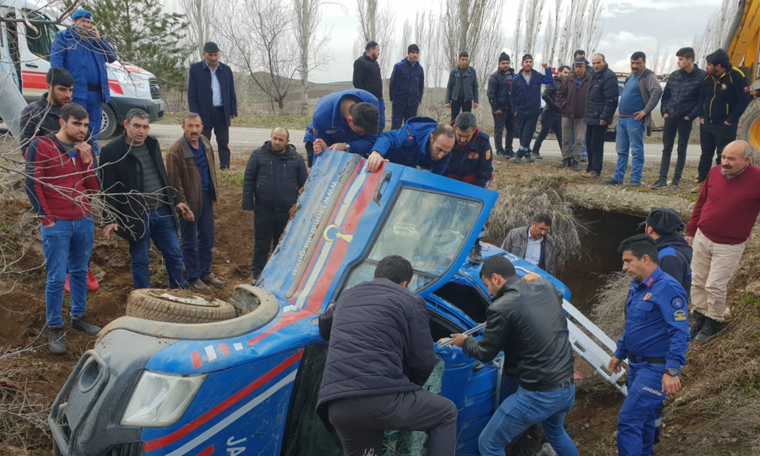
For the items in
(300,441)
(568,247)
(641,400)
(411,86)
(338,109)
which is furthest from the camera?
(411,86)

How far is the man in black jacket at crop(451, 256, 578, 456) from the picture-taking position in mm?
3381

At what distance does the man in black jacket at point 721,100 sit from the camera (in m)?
7.30

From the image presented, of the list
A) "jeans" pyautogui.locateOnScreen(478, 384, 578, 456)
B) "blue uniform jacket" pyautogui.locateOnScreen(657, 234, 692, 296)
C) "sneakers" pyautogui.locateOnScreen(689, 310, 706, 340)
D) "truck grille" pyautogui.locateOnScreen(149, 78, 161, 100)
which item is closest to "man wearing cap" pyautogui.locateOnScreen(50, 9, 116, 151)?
"truck grille" pyautogui.locateOnScreen(149, 78, 161, 100)

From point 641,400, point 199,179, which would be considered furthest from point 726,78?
point 199,179

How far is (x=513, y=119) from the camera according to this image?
10.9 meters

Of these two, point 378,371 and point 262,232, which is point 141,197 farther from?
point 378,371

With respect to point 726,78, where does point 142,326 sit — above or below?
below

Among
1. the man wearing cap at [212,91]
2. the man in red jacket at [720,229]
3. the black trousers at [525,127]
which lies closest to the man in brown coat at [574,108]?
the black trousers at [525,127]

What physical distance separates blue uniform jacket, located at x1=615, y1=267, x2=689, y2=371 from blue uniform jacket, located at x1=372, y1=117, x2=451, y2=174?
6.40 feet

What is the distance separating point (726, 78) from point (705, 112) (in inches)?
20.6

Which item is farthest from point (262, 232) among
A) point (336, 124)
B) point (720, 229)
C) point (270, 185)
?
point (720, 229)

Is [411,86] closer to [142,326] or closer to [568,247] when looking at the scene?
[568,247]

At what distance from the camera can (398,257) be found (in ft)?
10.1

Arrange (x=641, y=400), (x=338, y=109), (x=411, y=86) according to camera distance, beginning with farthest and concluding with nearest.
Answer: (x=411, y=86)
(x=338, y=109)
(x=641, y=400)
